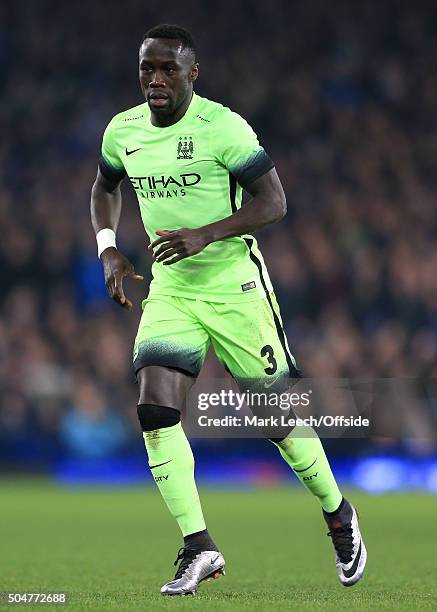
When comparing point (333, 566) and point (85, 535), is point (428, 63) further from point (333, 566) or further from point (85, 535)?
point (333, 566)

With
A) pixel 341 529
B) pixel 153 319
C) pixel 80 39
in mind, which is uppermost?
pixel 80 39

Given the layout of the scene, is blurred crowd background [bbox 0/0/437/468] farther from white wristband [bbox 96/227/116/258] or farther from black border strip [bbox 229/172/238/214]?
black border strip [bbox 229/172/238/214]

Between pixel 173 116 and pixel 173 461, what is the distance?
153 centimetres

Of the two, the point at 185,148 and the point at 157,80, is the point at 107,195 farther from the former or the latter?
the point at 157,80

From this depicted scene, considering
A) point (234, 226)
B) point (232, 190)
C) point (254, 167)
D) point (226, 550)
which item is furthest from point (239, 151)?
point (226, 550)

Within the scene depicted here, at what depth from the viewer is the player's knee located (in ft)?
18.6

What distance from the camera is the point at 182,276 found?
5984 millimetres

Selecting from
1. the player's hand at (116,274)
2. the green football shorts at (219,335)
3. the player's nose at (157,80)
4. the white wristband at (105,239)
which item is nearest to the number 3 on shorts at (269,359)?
the green football shorts at (219,335)

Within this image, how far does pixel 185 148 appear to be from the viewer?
585 centimetres

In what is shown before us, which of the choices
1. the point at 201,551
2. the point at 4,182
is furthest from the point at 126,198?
the point at 201,551

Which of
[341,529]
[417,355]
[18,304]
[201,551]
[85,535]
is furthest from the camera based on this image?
[18,304]

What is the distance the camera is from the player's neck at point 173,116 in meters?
5.91

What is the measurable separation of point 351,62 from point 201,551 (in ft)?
51.0

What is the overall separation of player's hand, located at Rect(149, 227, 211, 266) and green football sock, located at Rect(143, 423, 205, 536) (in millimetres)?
752
